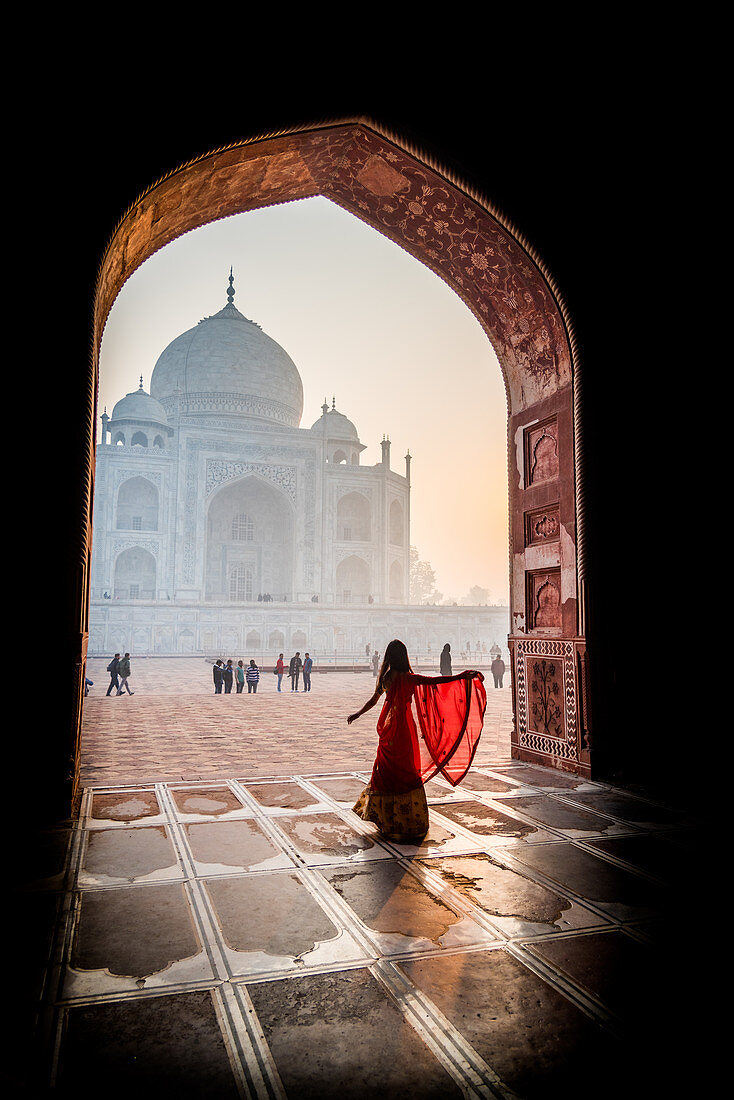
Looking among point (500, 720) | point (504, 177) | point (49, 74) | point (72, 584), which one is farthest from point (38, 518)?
point (500, 720)

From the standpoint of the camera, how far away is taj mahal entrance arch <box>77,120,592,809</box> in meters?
4.82

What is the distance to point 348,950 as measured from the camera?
2.25m

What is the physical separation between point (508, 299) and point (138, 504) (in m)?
27.8

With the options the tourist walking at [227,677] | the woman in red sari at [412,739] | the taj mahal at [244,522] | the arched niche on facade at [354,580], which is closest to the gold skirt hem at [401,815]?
the woman in red sari at [412,739]

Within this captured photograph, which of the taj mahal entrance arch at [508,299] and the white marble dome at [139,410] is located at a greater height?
the white marble dome at [139,410]

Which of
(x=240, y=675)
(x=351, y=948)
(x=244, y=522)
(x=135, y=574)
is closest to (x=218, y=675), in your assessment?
(x=240, y=675)

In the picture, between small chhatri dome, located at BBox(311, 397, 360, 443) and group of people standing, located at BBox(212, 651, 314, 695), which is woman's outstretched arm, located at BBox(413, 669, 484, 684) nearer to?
group of people standing, located at BBox(212, 651, 314, 695)

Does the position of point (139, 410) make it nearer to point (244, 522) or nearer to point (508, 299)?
point (244, 522)

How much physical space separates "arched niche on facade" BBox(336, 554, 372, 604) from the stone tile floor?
2977 centimetres

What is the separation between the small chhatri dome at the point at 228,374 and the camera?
33031 mm

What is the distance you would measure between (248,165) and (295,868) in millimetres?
4486

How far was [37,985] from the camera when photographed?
200 cm

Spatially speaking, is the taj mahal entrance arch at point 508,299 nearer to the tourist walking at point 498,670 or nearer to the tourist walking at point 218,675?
the tourist walking at point 218,675

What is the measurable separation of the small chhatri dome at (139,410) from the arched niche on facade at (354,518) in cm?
931
